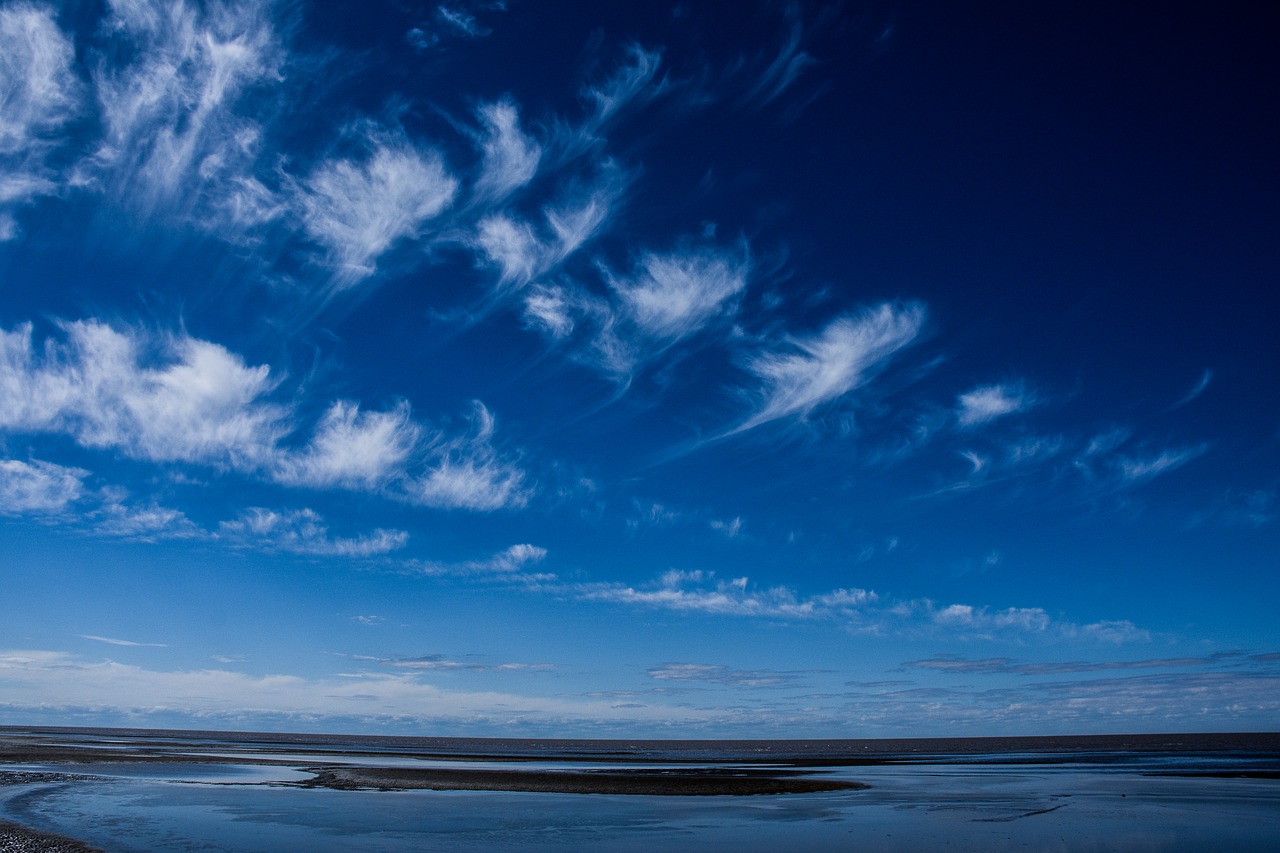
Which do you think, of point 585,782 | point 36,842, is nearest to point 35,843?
point 36,842

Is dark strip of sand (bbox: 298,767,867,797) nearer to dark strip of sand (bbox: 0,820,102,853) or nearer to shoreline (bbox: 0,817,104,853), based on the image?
shoreline (bbox: 0,817,104,853)

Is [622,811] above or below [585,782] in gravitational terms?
above

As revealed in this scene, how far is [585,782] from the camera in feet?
164

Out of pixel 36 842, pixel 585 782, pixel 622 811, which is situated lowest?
pixel 585 782

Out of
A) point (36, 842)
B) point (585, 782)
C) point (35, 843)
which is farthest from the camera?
point (585, 782)

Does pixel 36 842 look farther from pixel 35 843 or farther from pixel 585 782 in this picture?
pixel 585 782

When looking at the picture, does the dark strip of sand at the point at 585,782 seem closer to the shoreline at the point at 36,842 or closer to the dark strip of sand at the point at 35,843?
the shoreline at the point at 36,842

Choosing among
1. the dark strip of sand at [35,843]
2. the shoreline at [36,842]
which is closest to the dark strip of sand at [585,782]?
the shoreline at [36,842]

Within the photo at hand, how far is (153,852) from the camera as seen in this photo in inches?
816

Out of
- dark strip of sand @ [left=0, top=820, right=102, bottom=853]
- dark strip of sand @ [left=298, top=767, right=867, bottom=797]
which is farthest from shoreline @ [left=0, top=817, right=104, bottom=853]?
dark strip of sand @ [left=298, top=767, right=867, bottom=797]

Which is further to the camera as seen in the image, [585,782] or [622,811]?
[585,782]

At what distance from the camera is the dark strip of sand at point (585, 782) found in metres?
43.9

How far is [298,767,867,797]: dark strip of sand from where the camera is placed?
43.9m

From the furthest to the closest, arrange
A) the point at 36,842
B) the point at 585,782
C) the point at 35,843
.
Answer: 1. the point at 585,782
2. the point at 36,842
3. the point at 35,843
